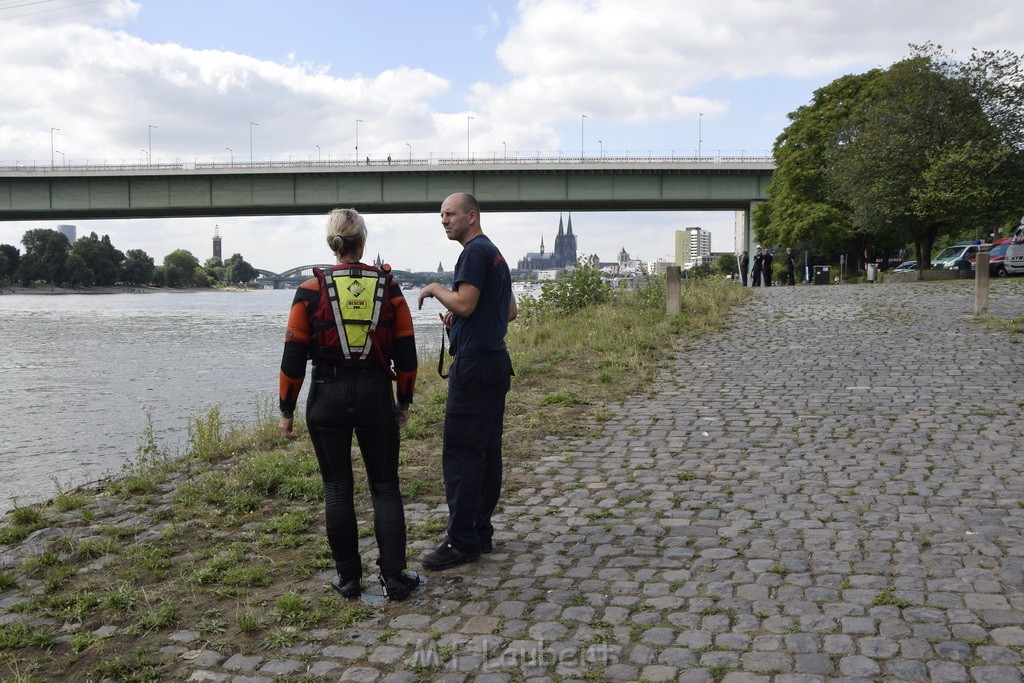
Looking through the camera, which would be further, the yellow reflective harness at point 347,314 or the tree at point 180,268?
the tree at point 180,268

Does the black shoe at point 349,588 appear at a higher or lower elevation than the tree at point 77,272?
lower

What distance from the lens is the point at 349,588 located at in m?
4.38

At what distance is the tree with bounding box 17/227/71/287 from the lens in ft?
293

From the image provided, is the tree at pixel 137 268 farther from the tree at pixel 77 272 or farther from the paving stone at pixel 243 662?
the paving stone at pixel 243 662

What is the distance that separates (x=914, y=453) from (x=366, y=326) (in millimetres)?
5048

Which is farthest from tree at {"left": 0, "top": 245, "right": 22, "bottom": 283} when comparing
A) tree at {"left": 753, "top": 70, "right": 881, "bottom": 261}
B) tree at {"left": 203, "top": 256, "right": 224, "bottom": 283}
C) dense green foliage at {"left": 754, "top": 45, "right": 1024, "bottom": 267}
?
dense green foliage at {"left": 754, "top": 45, "right": 1024, "bottom": 267}

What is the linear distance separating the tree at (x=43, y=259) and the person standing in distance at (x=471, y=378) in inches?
3792

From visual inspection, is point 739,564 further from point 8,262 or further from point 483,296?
point 8,262

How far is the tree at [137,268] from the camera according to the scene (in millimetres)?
102688

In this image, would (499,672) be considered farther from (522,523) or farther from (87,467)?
(87,467)

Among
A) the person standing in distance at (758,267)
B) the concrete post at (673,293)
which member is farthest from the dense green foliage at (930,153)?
the concrete post at (673,293)

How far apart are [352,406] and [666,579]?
1.80m

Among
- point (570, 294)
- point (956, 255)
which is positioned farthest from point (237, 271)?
point (570, 294)

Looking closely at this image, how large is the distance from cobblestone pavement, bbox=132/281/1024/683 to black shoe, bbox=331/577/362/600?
8.3 inches
